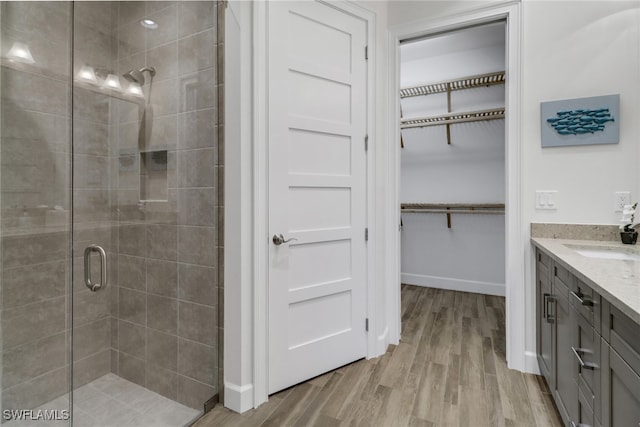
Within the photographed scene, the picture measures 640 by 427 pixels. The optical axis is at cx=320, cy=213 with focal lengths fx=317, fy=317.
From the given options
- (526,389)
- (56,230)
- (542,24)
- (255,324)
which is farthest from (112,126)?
(526,389)

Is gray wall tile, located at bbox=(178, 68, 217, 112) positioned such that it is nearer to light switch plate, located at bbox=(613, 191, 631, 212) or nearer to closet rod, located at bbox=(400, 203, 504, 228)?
light switch plate, located at bbox=(613, 191, 631, 212)

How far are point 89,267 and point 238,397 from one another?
110 centimetres

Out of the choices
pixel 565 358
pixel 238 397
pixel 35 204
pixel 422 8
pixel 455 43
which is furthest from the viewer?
pixel 455 43

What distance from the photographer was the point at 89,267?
1768 mm

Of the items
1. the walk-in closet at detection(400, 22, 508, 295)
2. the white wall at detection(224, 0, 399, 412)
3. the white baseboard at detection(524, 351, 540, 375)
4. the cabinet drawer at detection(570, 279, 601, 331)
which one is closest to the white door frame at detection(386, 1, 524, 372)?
the white baseboard at detection(524, 351, 540, 375)

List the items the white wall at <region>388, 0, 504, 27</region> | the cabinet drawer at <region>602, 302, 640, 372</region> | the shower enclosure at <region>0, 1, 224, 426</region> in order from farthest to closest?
1. the white wall at <region>388, 0, 504, 27</region>
2. the shower enclosure at <region>0, 1, 224, 426</region>
3. the cabinet drawer at <region>602, 302, 640, 372</region>

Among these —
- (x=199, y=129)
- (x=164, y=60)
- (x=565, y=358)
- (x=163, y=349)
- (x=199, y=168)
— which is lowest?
(x=163, y=349)

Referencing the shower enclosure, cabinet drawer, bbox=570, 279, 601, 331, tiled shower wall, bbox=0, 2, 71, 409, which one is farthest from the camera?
the shower enclosure

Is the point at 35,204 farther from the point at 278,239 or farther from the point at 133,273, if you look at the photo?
the point at 278,239

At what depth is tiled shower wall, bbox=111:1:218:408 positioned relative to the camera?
1833 mm

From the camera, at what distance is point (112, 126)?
1840 mm

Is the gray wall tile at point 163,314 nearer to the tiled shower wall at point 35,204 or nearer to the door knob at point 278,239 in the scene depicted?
the tiled shower wall at point 35,204

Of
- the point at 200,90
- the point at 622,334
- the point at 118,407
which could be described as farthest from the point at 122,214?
the point at 622,334

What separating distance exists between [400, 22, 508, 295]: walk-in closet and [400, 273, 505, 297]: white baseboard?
0.01 meters
